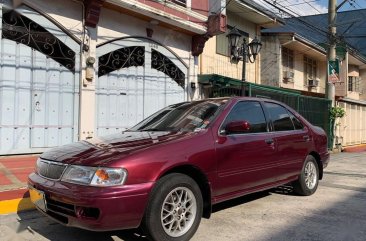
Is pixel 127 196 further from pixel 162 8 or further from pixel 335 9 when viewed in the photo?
pixel 335 9

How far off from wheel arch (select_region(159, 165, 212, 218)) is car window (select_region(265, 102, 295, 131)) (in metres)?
1.94

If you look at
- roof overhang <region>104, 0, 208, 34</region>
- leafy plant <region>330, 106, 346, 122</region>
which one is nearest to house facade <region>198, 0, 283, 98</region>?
roof overhang <region>104, 0, 208, 34</region>

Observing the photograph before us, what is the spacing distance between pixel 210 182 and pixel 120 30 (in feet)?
25.2

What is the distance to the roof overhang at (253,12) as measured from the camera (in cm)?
1645

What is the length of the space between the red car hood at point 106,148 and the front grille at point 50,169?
0.05 meters

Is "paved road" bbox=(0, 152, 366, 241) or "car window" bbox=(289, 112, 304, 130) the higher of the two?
"car window" bbox=(289, 112, 304, 130)

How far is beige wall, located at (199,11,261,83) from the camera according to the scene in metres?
15.4

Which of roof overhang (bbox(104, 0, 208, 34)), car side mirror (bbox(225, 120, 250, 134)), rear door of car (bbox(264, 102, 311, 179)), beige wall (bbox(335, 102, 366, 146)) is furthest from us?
beige wall (bbox(335, 102, 366, 146))

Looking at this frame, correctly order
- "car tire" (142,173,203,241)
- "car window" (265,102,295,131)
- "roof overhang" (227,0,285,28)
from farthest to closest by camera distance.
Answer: "roof overhang" (227,0,285,28) → "car window" (265,102,295,131) → "car tire" (142,173,203,241)

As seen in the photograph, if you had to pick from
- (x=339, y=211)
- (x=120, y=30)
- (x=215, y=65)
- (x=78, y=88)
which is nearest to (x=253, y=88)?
(x=215, y=65)

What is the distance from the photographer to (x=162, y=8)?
12219mm

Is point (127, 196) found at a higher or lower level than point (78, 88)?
lower

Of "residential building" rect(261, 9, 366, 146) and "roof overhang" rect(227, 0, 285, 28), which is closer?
"roof overhang" rect(227, 0, 285, 28)

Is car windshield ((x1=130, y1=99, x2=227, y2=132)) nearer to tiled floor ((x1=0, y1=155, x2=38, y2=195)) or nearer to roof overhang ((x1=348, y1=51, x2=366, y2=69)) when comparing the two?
tiled floor ((x1=0, y1=155, x2=38, y2=195))
